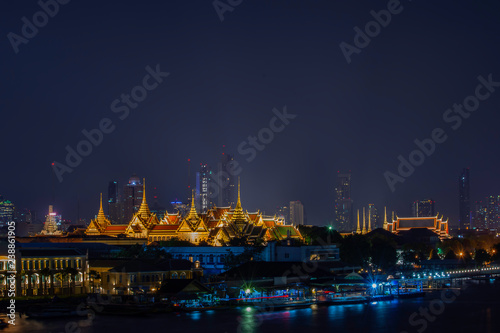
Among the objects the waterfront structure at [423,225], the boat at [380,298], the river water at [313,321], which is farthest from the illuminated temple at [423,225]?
the river water at [313,321]

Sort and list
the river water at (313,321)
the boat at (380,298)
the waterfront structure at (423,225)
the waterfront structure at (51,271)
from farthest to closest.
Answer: the waterfront structure at (423,225), the boat at (380,298), the waterfront structure at (51,271), the river water at (313,321)

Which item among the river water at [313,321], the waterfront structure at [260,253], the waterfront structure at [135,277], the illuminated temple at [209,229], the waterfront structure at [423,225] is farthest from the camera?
the waterfront structure at [423,225]

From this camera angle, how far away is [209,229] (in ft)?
277

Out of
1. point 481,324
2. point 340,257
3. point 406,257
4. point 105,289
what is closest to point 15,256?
point 105,289

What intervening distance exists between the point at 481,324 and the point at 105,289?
939 inches

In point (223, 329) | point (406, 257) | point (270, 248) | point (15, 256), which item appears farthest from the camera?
point (406, 257)

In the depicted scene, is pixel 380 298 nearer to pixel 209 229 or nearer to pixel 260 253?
pixel 260 253

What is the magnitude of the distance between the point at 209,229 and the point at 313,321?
44.0 metres

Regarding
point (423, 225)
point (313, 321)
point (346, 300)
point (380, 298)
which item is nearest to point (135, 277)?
point (346, 300)

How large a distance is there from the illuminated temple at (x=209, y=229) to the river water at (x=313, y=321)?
85.7 feet

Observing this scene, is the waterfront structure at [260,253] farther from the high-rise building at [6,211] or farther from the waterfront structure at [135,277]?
the high-rise building at [6,211]

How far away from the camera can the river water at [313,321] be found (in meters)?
38.2

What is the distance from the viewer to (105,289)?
51.3 m

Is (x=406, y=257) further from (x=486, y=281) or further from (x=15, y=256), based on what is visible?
(x=15, y=256)
